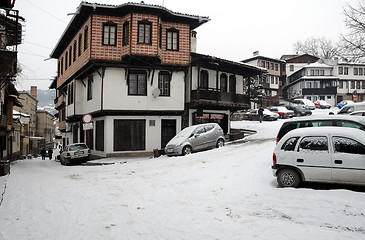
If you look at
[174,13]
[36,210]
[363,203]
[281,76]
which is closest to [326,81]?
[281,76]

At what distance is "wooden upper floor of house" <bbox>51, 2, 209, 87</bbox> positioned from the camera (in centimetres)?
2056

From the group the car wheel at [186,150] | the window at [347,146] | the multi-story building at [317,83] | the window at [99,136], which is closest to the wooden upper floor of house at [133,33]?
the window at [99,136]

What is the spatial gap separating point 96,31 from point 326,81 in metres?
52.8

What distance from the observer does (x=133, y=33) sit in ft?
67.2

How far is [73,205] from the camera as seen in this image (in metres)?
7.53

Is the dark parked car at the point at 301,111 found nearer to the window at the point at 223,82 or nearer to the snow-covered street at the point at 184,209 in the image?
the window at the point at 223,82

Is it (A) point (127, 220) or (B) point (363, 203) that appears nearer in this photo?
(A) point (127, 220)

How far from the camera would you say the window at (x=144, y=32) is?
20.9 metres

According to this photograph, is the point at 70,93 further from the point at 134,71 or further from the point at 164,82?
the point at 164,82

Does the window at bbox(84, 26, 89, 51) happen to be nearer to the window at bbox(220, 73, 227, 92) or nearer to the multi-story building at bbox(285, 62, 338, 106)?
the window at bbox(220, 73, 227, 92)

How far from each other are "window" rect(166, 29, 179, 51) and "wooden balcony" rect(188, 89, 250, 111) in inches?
152

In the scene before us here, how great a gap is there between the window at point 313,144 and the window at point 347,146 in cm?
26

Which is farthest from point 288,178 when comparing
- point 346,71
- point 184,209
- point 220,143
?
point 346,71

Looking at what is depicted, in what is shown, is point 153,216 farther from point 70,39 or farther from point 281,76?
point 281,76
